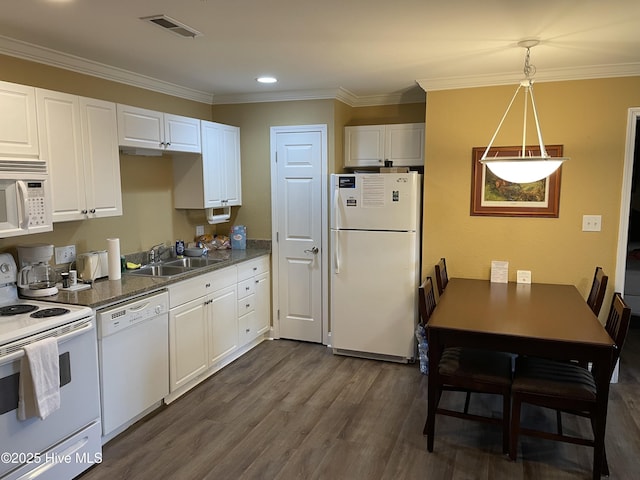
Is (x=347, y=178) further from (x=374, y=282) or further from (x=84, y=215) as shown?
(x=84, y=215)

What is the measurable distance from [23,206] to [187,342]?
1.46 meters

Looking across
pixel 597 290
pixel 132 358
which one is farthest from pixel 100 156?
pixel 597 290

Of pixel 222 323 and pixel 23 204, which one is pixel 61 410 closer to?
pixel 23 204

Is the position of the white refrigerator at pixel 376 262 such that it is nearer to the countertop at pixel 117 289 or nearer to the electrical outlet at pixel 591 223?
the countertop at pixel 117 289

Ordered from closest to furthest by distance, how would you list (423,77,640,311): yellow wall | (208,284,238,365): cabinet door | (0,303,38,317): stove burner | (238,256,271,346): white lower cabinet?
1. (0,303,38,317): stove burner
2. (423,77,640,311): yellow wall
3. (208,284,238,365): cabinet door
4. (238,256,271,346): white lower cabinet

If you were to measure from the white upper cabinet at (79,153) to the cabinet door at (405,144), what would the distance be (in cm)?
231

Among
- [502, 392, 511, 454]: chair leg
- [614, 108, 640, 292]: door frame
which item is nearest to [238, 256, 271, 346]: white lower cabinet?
[502, 392, 511, 454]: chair leg

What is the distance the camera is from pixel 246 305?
430 centimetres

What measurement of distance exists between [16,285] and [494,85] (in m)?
3.62

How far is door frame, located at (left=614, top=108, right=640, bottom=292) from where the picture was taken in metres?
3.50

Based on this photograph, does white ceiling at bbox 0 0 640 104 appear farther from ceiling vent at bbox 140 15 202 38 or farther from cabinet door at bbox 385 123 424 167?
cabinet door at bbox 385 123 424 167

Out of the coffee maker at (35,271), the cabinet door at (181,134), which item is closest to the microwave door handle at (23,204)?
the coffee maker at (35,271)

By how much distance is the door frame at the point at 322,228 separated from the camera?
4.39m

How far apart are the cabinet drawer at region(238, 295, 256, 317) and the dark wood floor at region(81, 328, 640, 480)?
536 millimetres
